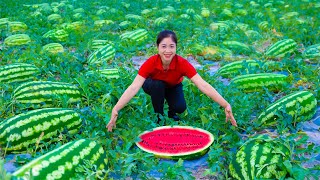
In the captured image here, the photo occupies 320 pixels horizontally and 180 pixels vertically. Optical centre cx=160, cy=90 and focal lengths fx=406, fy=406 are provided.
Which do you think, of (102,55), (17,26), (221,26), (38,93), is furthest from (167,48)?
(17,26)

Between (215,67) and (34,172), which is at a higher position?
(34,172)

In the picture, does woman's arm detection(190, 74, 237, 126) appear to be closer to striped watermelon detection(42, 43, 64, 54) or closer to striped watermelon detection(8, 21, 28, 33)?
striped watermelon detection(42, 43, 64, 54)

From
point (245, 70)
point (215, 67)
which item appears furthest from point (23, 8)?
point (245, 70)

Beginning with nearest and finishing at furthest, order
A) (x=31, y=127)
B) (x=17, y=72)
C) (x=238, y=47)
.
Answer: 1. (x=31, y=127)
2. (x=17, y=72)
3. (x=238, y=47)

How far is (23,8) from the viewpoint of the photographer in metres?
9.78

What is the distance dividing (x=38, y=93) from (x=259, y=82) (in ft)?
7.50

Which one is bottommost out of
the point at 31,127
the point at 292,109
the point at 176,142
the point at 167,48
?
the point at 176,142

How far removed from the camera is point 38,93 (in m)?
3.72

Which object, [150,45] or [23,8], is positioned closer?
[150,45]

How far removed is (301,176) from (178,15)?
24.3ft

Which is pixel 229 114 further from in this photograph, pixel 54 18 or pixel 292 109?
pixel 54 18

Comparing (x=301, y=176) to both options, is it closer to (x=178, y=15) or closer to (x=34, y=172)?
(x=34, y=172)

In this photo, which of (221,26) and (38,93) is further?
(221,26)

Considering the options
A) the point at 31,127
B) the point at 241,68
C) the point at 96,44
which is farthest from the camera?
the point at 96,44
